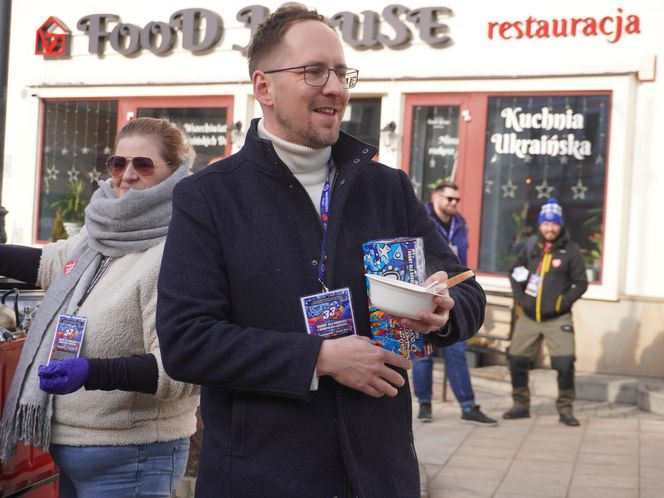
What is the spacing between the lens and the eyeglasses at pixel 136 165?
312cm

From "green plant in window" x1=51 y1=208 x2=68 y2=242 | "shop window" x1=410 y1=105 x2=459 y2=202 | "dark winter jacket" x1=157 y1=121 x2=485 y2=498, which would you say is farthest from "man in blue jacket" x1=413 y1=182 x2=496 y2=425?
"green plant in window" x1=51 y1=208 x2=68 y2=242

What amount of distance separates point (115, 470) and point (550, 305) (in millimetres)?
6405

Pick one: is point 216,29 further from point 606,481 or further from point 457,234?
point 606,481

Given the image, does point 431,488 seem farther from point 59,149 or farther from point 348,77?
point 59,149

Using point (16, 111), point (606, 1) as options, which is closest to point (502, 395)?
point (606, 1)

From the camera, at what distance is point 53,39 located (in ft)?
47.9

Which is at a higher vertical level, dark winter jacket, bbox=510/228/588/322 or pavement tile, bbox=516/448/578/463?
dark winter jacket, bbox=510/228/588/322

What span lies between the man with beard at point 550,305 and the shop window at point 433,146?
3.29 metres

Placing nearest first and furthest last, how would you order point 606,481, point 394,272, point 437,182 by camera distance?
point 394,272 < point 606,481 < point 437,182

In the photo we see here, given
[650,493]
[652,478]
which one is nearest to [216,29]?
[652,478]

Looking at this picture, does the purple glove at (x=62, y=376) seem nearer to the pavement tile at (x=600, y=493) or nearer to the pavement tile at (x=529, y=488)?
the pavement tile at (x=529, y=488)

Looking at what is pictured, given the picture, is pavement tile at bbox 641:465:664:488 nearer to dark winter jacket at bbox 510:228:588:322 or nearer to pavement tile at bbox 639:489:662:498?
pavement tile at bbox 639:489:662:498

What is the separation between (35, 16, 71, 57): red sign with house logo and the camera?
14539mm

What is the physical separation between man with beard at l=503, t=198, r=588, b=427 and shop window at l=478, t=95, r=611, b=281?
8.09 feet
